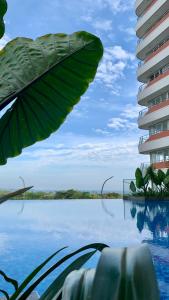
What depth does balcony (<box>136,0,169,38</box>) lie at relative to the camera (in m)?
30.9

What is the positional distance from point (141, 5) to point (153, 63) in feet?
22.0

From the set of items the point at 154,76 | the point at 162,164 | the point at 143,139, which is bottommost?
the point at 162,164

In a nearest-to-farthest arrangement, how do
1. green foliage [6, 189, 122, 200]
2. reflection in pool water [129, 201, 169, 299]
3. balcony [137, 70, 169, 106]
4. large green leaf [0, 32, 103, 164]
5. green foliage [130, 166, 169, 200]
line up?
large green leaf [0, 32, 103, 164]
reflection in pool water [129, 201, 169, 299]
green foliage [130, 166, 169, 200]
green foliage [6, 189, 122, 200]
balcony [137, 70, 169, 106]

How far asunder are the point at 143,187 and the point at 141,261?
2274 centimetres

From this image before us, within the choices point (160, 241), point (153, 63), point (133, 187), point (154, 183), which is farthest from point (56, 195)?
point (160, 241)

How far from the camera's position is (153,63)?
3169 cm

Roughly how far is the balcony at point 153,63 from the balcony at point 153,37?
107 cm

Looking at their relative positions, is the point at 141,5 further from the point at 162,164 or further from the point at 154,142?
the point at 162,164

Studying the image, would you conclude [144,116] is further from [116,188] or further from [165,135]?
[116,188]

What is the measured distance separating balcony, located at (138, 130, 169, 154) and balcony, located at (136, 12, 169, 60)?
7.81 meters

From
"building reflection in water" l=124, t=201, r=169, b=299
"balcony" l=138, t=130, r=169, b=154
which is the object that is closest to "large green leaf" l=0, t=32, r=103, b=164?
"building reflection in water" l=124, t=201, r=169, b=299

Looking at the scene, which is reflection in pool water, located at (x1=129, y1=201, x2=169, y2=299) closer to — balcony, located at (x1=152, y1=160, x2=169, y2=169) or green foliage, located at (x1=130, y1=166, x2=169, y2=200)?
green foliage, located at (x1=130, y1=166, x2=169, y2=200)

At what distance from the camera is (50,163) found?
26109 millimetres

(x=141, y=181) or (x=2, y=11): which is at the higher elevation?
(x=2, y=11)
